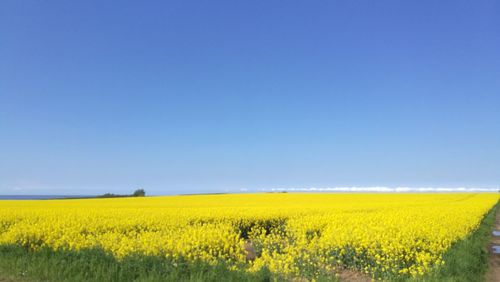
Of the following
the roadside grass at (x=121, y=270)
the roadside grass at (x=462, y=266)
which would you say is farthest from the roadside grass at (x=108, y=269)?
the roadside grass at (x=462, y=266)

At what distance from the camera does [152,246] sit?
362 inches

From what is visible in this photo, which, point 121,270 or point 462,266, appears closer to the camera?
point 121,270

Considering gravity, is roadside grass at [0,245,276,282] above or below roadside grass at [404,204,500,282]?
above

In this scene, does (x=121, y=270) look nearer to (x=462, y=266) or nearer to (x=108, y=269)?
(x=108, y=269)

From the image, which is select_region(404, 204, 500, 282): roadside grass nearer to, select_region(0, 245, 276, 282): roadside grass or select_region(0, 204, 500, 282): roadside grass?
select_region(0, 204, 500, 282): roadside grass

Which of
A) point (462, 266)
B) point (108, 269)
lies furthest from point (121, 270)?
point (462, 266)

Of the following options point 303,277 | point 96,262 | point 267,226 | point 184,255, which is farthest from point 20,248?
point 267,226

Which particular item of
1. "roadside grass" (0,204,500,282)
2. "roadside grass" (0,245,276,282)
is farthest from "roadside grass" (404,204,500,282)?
"roadside grass" (0,245,276,282)

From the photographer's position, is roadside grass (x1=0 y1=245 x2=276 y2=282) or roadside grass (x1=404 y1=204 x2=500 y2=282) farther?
roadside grass (x1=404 y1=204 x2=500 y2=282)

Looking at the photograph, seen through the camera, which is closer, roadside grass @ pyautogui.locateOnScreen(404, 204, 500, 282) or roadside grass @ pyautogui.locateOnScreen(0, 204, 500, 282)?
roadside grass @ pyautogui.locateOnScreen(0, 204, 500, 282)

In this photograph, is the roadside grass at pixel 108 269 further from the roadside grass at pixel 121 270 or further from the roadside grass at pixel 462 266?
the roadside grass at pixel 462 266

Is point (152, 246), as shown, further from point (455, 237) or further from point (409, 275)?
point (455, 237)

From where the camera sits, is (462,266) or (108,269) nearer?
(108,269)

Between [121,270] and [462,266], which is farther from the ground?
[121,270]
